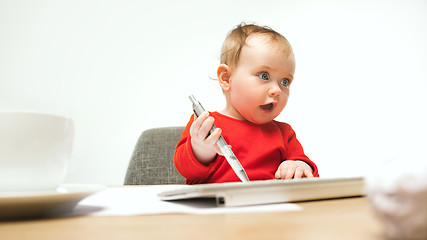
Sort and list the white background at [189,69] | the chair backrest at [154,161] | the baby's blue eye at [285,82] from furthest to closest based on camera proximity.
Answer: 1. the white background at [189,69]
2. the chair backrest at [154,161]
3. the baby's blue eye at [285,82]

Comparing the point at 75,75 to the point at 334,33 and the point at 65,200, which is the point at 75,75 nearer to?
the point at 334,33

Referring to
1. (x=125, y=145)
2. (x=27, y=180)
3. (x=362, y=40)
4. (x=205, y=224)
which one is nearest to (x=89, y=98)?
(x=125, y=145)

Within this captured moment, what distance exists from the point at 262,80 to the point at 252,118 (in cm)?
11

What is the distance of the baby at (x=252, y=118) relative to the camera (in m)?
0.93

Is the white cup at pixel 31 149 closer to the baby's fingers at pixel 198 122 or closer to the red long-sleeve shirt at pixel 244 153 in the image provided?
the baby's fingers at pixel 198 122

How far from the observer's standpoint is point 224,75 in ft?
3.47

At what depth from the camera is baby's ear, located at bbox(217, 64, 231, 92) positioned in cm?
104

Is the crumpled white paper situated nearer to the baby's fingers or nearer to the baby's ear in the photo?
the baby's fingers

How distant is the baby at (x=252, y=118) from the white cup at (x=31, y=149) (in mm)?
481

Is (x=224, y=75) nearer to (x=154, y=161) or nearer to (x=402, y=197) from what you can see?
(x=154, y=161)

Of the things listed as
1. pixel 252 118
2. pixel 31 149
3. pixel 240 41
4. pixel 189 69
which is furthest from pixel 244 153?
pixel 189 69

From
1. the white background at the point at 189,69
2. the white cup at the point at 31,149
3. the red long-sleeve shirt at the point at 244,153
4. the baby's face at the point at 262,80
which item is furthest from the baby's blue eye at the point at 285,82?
the white background at the point at 189,69

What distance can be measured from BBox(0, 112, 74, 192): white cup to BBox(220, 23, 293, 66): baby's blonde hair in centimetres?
68

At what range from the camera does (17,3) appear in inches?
92.7
